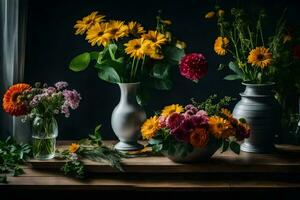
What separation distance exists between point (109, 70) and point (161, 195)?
54cm

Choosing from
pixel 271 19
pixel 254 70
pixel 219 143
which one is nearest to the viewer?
pixel 219 143

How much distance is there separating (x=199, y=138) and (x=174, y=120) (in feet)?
0.39

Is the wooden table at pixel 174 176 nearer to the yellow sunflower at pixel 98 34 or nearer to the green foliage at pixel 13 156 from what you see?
the green foliage at pixel 13 156

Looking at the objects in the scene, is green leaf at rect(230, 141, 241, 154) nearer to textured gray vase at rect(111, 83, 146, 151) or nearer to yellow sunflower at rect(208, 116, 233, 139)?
yellow sunflower at rect(208, 116, 233, 139)

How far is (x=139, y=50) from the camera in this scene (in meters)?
2.10

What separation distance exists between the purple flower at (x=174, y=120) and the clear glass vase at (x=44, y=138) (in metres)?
0.46

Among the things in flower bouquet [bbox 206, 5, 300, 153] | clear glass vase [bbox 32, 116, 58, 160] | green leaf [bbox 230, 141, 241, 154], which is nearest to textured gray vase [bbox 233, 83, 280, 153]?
flower bouquet [bbox 206, 5, 300, 153]

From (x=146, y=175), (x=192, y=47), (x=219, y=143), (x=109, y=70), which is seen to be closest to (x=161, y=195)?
(x=146, y=175)

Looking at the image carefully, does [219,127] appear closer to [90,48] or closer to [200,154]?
[200,154]

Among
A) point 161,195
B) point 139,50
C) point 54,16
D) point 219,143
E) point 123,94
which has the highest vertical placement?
point 54,16

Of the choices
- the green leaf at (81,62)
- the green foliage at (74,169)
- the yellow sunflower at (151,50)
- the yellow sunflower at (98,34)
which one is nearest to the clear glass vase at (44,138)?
the green foliage at (74,169)

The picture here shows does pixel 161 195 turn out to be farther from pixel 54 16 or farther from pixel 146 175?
pixel 54 16

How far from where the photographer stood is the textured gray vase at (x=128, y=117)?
7.21ft

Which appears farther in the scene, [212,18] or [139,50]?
[212,18]
